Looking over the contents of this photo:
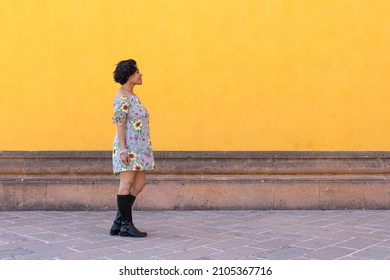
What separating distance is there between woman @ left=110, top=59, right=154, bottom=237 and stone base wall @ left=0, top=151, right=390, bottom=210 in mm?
1511

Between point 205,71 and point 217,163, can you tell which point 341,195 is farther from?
point 205,71

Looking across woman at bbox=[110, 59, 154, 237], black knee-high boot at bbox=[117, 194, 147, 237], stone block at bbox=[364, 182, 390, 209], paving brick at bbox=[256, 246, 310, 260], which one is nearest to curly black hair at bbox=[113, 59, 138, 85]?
woman at bbox=[110, 59, 154, 237]

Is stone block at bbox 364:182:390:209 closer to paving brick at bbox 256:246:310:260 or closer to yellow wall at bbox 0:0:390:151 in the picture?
yellow wall at bbox 0:0:390:151

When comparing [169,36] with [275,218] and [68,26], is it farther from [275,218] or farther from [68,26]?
[275,218]

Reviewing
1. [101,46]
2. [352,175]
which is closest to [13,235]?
[101,46]

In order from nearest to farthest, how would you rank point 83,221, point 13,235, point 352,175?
point 13,235
point 83,221
point 352,175

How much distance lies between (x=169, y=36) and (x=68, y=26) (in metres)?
1.29

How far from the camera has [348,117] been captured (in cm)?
627

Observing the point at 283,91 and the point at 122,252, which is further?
the point at 283,91

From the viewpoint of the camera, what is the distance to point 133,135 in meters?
4.50

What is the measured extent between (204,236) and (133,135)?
114cm

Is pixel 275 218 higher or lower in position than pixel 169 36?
lower

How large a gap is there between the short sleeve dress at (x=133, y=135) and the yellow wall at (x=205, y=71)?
1.71 metres
